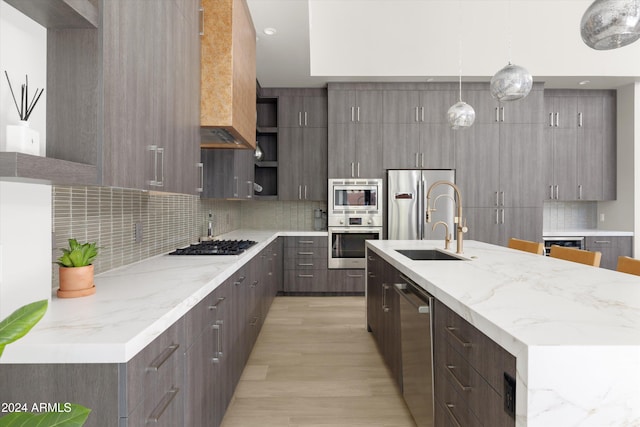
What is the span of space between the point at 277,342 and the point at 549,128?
15.7ft

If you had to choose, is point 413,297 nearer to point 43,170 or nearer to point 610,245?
point 43,170

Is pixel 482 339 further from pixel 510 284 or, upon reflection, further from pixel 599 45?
pixel 599 45

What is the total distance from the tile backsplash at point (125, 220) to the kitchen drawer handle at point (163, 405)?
706 millimetres

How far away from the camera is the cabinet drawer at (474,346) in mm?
1026

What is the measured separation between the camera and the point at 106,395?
0.92m

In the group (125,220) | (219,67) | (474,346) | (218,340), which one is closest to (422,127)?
(219,67)

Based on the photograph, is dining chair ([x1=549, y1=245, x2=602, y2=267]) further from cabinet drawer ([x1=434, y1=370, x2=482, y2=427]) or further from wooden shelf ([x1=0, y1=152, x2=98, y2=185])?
wooden shelf ([x1=0, y1=152, x2=98, y2=185])

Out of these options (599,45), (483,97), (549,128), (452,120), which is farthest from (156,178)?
(549,128)

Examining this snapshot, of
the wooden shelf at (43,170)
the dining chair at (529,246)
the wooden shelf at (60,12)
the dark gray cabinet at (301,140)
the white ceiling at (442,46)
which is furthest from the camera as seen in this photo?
the dark gray cabinet at (301,140)

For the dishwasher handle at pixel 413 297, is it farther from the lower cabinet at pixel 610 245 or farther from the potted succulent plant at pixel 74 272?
the lower cabinet at pixel 610 245

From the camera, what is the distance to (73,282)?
1.38 meters

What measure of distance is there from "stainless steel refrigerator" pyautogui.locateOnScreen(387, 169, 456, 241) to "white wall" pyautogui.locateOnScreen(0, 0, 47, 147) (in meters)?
4.12

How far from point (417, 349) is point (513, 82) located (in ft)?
5.64

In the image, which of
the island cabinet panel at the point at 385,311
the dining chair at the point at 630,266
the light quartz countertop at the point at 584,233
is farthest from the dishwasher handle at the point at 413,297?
the light quartz countertop at the point at 584,233
